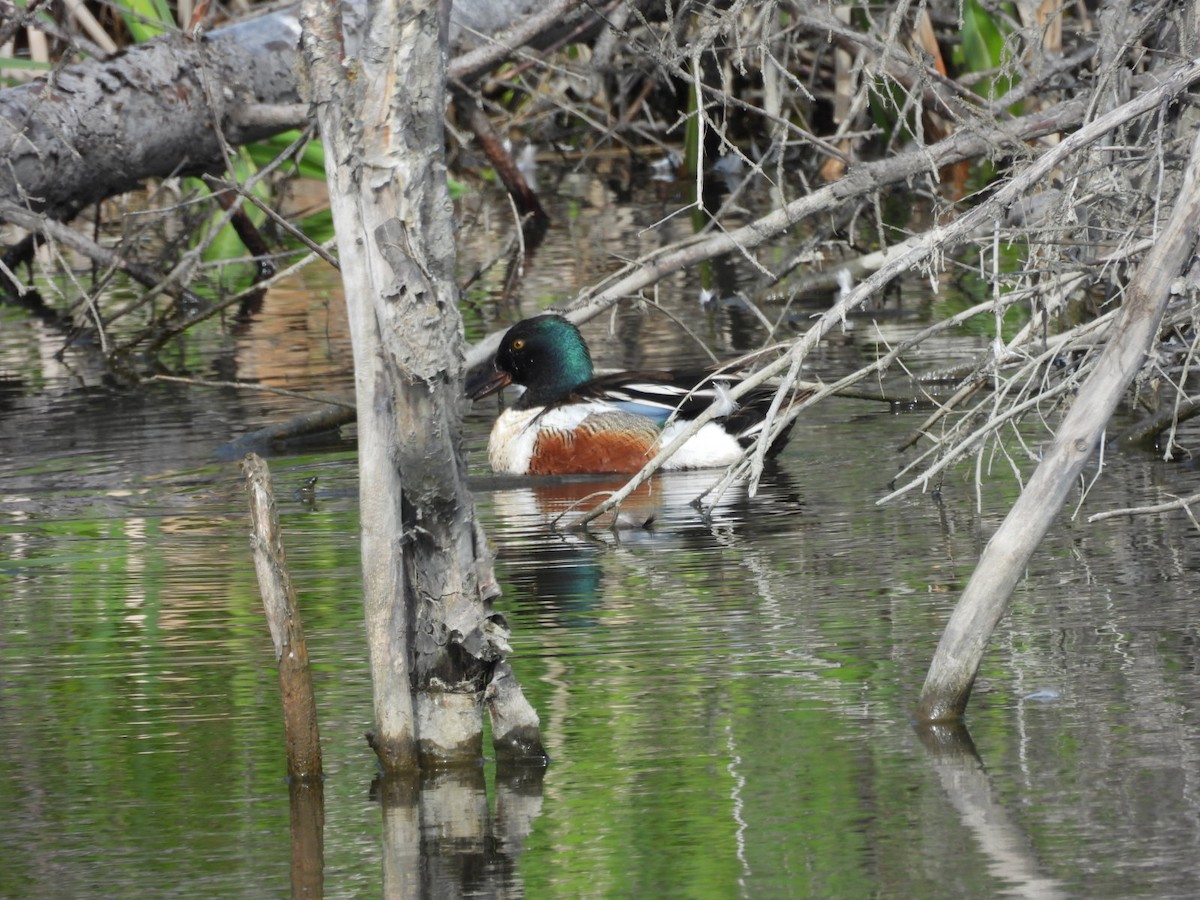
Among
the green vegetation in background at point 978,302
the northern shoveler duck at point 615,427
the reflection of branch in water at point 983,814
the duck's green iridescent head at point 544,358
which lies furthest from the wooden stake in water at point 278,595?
the green vegetation in background at point 978,302

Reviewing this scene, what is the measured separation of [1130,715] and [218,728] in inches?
78.6

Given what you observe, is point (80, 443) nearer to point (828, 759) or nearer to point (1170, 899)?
point (828, 759)

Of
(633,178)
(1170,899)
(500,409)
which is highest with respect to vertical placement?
(633,178)

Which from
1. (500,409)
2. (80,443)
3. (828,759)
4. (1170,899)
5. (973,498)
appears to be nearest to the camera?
(1170,899)

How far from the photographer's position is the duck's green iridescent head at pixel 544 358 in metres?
8.65

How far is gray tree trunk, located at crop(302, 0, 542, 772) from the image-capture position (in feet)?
12.8

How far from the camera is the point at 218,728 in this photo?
474 centimetres

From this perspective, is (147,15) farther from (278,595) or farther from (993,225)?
(278,595)

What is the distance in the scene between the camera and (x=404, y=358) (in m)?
3.93

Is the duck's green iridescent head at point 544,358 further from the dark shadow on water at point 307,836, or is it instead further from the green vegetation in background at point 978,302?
the dark shadow on water at point 307,836

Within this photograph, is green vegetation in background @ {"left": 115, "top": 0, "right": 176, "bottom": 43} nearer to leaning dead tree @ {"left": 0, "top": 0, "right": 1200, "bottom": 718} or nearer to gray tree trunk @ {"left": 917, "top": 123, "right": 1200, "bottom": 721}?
leaning dead tree @ {"left": 0, "top": 0, "right": 1200, "bottom": 718}

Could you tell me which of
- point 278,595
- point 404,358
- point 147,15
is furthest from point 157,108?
point 404,358

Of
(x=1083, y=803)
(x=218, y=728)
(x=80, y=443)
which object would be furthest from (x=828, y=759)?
(x=80, y=443)

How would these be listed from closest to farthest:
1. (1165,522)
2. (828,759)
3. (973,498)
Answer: (828,759) < (1165,522) < (973,498)
